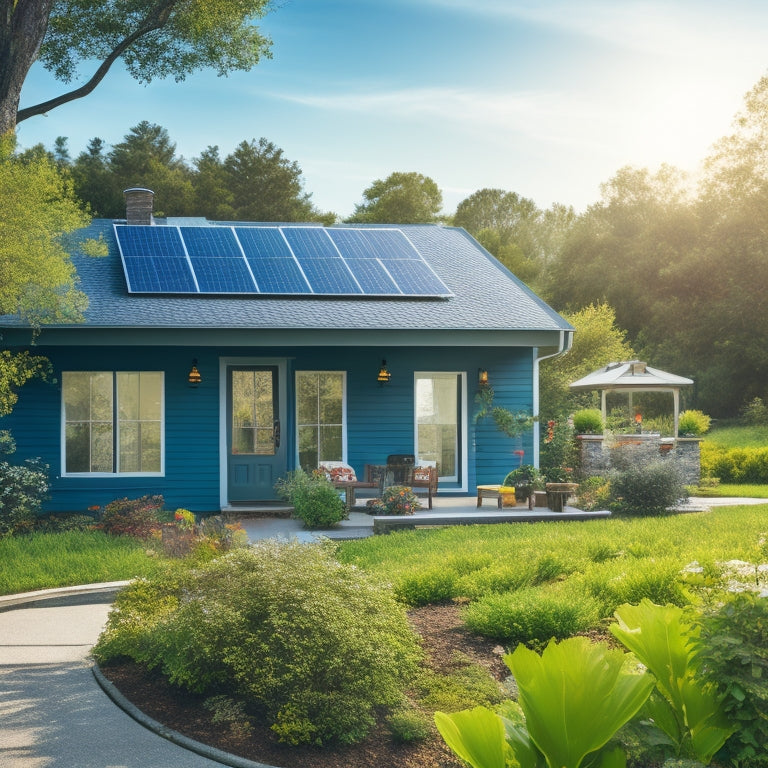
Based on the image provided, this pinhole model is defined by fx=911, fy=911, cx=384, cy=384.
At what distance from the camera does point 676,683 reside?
3.77 meters

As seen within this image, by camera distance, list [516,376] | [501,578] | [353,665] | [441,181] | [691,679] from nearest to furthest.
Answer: [691,679] → [353,665] → [501,578] → [516,376] → [441,181]

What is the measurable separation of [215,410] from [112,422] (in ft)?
4.80

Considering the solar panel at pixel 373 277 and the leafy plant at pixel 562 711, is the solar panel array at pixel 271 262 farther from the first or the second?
the leafy plant at pixel 562 711

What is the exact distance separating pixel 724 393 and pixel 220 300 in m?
25.5

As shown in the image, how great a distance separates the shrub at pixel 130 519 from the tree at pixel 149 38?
21.8ft

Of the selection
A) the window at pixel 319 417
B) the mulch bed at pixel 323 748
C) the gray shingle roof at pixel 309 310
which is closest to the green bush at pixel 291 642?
the mulch bed at pixel 323 748

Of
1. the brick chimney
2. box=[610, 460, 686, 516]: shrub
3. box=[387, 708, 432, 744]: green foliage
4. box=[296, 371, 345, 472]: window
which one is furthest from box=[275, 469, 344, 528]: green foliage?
the brick chimney

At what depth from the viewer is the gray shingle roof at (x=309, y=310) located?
1240 centimetres

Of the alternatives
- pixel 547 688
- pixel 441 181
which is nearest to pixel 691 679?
pixel 547 688

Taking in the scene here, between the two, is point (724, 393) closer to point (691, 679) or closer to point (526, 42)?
point (526, 42)

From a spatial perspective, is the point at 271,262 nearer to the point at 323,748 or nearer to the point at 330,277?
the point at 330,277

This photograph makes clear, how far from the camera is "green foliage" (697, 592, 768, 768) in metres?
3.54

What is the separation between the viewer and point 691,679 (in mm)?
3727

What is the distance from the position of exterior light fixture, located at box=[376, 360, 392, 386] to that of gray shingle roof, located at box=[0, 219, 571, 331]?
874mm
